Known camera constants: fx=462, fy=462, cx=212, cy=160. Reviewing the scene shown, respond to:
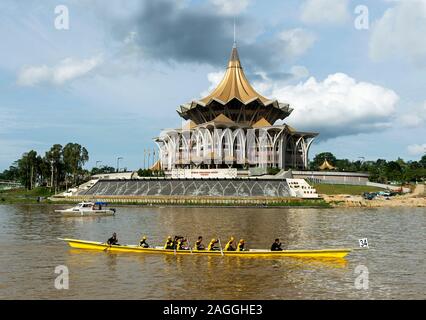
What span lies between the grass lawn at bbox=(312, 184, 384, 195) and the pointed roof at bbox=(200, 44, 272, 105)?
131 ft

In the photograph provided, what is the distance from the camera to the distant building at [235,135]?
131m

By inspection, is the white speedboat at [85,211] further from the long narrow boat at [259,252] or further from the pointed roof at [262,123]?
the pointed roof at [262,123]

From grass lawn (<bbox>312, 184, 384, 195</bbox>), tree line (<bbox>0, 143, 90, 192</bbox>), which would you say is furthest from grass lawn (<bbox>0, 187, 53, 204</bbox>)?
grass lawn (<bbox>312, 184, 384, 195</bbox>)

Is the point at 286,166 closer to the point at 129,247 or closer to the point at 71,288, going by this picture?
the point at 129,247

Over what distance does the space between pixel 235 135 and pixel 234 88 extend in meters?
17.9

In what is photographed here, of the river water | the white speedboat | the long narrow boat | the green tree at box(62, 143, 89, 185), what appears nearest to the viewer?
the river water

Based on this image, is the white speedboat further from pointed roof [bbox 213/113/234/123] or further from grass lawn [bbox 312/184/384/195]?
pointed roof [bbox 213/113/234/123]

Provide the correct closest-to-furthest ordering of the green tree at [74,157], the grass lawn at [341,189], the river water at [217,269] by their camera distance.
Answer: the river water at [217,269] → the grass lawn at [341,189] → the green tree at [74,157]

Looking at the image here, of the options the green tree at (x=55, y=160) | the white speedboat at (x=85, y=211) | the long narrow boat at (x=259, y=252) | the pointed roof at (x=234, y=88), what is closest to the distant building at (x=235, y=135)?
the pointed roof at (x=234, y=88)

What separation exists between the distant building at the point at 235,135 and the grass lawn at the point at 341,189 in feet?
81.5

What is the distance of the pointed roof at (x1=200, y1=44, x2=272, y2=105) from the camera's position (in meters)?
138

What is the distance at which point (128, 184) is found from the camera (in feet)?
359
